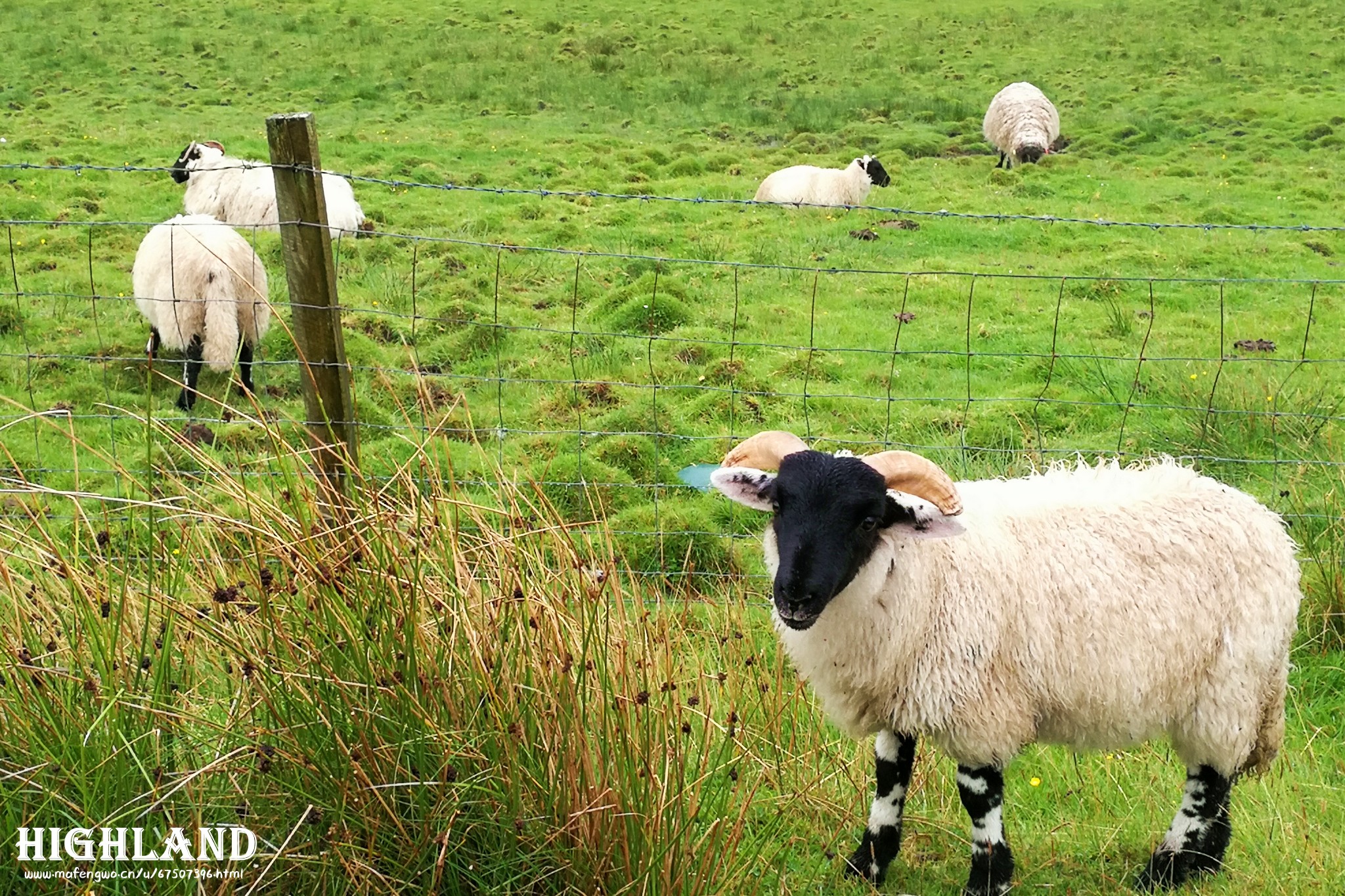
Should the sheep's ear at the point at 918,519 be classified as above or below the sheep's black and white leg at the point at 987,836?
above

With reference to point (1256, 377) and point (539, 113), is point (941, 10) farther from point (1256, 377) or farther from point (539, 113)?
point (1256, 377)

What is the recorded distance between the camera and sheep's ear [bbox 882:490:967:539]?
12.4 feet

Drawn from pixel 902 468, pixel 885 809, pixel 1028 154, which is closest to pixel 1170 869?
pixel 885 809

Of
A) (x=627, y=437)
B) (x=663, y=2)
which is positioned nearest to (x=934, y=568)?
(x=627, y=437)

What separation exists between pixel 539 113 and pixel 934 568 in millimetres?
19039

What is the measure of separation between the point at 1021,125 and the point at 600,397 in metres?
13.1

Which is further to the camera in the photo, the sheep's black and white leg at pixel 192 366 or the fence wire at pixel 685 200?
the sheep's black and white leg at pixel 192 366

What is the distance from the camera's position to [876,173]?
16.8m

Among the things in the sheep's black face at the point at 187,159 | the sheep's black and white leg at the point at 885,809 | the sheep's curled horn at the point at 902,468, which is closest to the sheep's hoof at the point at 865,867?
the sheep's black and white leg at the point at 885,809

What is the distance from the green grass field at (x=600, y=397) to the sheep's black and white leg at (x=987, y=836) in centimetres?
21

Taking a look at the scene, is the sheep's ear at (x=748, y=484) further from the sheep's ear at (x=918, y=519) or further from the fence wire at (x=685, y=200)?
the fence wire at (x=685, y=200)

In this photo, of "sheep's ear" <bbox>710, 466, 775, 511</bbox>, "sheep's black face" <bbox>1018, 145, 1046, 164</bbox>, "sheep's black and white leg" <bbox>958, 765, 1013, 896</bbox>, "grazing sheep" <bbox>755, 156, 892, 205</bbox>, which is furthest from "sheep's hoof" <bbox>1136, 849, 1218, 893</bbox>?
"sheep's black face" <bbox>1018, 145, 1046, 164</bbox>

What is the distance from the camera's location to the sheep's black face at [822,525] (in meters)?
3.64

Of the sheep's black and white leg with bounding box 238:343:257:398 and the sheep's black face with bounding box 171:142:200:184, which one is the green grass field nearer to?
the sheep's black and white leg with bounding box 238:343:257:398
